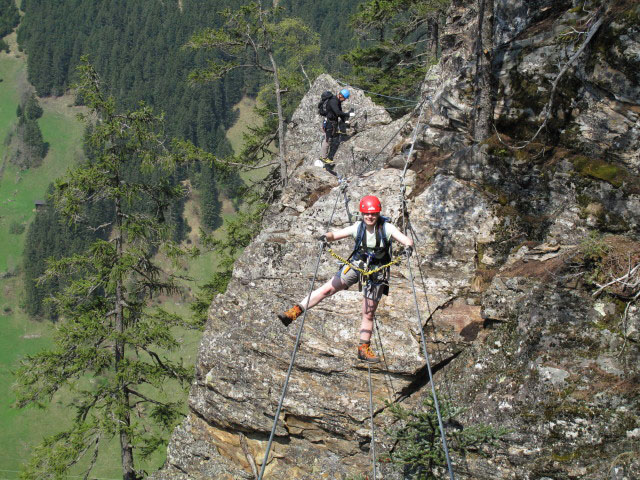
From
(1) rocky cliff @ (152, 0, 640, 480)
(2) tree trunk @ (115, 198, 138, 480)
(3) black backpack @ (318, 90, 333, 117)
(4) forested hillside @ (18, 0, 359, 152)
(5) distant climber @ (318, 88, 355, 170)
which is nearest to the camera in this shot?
(1) rocky cliff @ (152, 0, 640, 480)

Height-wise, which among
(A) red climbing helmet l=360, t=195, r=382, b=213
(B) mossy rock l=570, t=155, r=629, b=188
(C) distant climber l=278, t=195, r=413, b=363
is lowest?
(C) distant climber l=278, t=195, r=413, b=363

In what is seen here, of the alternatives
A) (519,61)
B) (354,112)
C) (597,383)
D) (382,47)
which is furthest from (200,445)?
(382,47)

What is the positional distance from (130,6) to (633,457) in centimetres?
19178

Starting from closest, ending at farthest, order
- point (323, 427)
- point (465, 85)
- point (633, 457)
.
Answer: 1. point (633, 457)
2. point (323, 427)
3. point (465, 85)

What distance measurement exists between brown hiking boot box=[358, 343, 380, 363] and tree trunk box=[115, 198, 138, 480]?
9565 millimetres

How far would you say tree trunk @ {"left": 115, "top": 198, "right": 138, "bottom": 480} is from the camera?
15.9 m

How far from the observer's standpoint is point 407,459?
25.1 ft

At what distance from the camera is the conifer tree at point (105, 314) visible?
15.6 metres

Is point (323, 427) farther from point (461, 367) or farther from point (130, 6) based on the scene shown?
point (130, 6)

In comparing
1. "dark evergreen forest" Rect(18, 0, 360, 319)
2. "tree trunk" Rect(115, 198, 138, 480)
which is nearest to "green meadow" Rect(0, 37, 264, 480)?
"dark evergreen forest" Rect(18, 0, 360, 319)

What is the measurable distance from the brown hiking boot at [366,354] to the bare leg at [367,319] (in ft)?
0.26

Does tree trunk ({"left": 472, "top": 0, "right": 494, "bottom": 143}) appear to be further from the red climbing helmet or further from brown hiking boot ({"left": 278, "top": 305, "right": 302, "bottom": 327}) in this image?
brown hiking boot ({"left": 278, "top": 305, "right": 302, "bottom": 327})

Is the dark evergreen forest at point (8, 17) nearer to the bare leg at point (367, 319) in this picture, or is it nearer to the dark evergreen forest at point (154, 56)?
the dark evergreen forest at point (154, 56)

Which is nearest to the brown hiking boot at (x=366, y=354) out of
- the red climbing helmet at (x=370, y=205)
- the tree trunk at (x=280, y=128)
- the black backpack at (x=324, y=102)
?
the red climbing helmet at (x=370, y=205)
